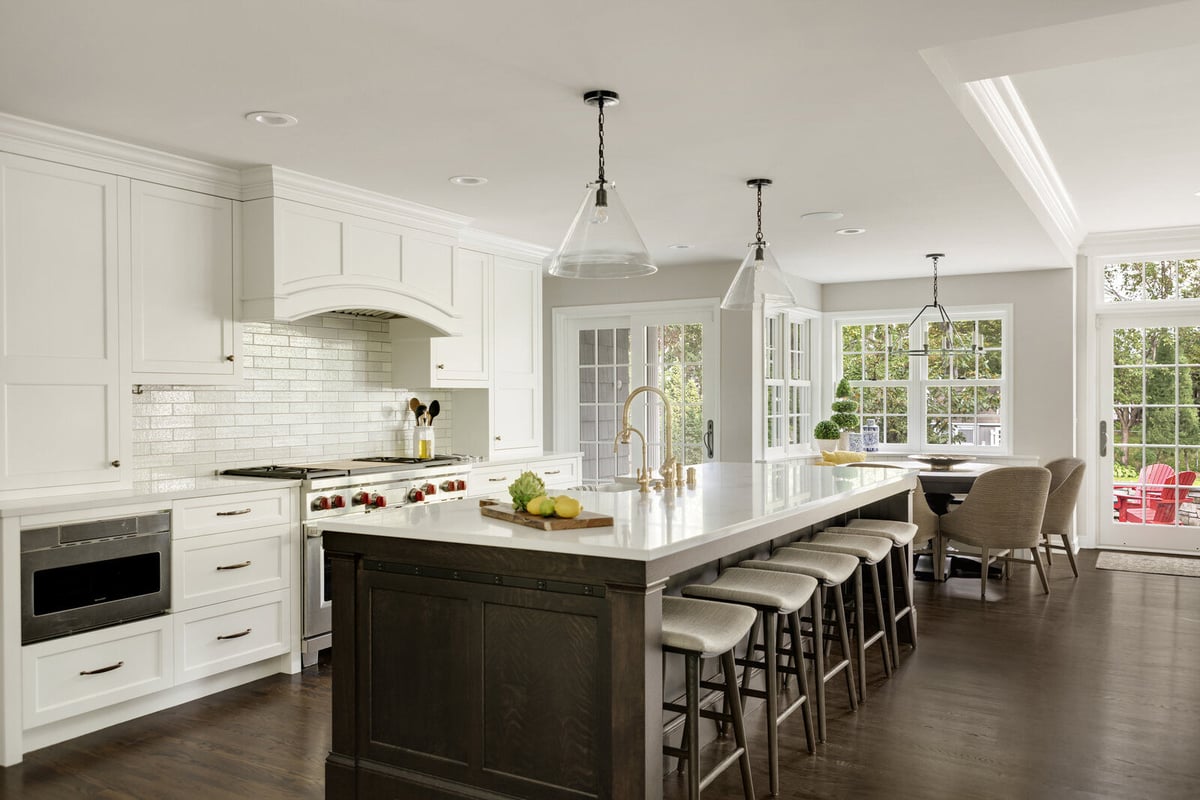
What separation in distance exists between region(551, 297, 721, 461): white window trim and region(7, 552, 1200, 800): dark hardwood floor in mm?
3499

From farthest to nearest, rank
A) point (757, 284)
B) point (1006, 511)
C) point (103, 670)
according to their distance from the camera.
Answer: point (1006, 511) → point (757, 284) → point (103, 670)

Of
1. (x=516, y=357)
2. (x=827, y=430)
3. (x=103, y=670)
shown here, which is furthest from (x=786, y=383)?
(x=103, y=670)

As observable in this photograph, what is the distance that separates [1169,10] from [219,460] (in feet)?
14.3

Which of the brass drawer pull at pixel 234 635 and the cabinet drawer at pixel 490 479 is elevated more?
the cabinet drawer at pixel 490 479

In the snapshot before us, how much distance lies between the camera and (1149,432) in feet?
24.2

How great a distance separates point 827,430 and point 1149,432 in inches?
103

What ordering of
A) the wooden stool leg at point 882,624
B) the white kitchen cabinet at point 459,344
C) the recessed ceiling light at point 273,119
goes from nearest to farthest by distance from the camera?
the recessed ceiling light at point 273,119
the wooden stool leg at point 882,624
the white kitchen cabinet at point 459,344

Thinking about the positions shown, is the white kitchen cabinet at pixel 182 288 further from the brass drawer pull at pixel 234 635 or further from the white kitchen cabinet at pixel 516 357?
the white kitchen cabinet at pixel 516 357

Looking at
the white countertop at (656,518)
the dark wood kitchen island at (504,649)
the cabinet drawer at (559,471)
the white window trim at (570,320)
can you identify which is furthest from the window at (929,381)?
the dark wood kitchen island at (504,649)

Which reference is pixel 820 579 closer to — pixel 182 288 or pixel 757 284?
pixel 757 284

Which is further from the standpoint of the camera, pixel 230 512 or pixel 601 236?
pixel 230 512

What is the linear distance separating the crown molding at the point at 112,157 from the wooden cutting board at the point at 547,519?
2.36m

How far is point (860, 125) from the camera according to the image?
11.7ft

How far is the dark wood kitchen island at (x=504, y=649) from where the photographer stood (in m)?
2.39
